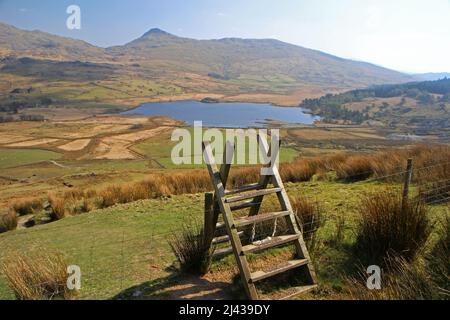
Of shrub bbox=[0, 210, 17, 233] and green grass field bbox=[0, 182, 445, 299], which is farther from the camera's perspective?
shrub bbox=[0, 210, 17, 233]

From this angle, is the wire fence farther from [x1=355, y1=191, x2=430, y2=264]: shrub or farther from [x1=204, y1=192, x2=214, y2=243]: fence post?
[x1=355, y1=191, x2=430, y2=264]: shrub

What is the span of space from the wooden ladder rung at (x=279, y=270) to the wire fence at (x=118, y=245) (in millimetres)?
542

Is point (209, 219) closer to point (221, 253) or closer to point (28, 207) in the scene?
point (221, 253)

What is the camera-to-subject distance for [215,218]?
4969mm

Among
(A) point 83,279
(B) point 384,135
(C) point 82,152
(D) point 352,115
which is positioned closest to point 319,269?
(A) point 83,279

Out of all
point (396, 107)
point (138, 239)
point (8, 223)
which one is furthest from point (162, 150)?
point (396, 107)

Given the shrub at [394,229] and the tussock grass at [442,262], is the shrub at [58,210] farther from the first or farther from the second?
the tussock grass at [442,262]

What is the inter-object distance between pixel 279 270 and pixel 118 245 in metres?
3.38

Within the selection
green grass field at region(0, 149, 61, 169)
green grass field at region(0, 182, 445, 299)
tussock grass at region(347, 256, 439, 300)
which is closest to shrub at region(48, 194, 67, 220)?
green grass field at region(0, 182, 445, 299)

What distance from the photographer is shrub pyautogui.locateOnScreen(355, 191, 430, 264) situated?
15.0 feet

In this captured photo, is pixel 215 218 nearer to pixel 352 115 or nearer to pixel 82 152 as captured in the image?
pixel 82 152

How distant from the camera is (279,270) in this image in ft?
14.3

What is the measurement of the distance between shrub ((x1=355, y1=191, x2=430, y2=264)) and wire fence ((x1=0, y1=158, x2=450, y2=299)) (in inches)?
33.5

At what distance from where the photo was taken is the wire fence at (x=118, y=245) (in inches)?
198
